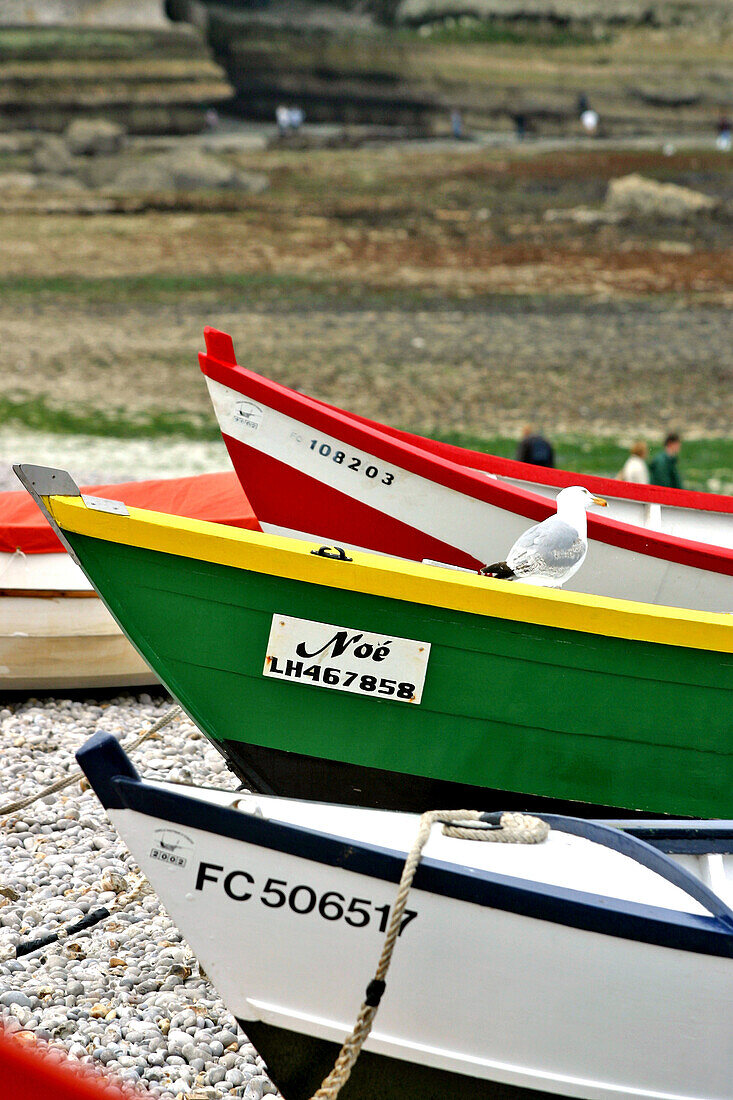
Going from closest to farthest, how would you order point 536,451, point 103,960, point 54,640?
1. point 103,960
2. point 54,640
3. point 536,451

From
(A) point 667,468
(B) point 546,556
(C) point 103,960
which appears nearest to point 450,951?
(C) point 103,960

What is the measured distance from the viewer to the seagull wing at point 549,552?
423 centimetres

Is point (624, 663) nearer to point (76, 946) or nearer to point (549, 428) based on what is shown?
point (76, 946)

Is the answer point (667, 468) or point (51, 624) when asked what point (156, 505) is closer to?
point (51, 624)

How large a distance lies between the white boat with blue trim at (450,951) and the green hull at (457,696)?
1.05m

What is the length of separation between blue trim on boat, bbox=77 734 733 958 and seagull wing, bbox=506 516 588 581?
157cm

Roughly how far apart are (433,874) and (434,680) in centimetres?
133

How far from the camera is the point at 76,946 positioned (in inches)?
156

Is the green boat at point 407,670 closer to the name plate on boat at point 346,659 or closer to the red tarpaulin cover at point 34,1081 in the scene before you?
the name plate on boat at point 346,659

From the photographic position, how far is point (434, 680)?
412 cm

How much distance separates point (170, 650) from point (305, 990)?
4.99ft

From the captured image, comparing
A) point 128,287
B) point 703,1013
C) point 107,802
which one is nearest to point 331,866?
point 107,802

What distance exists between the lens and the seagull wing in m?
4.23

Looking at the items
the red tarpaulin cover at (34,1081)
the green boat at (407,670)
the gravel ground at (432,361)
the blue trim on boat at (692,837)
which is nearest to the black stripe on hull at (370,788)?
the green boat at (407,670)
